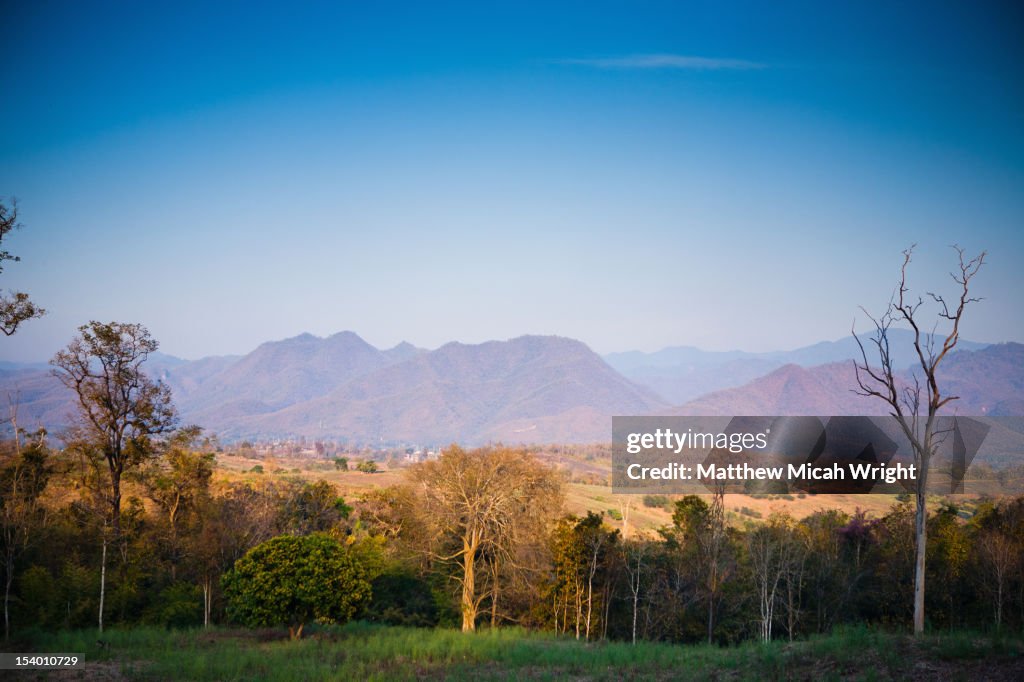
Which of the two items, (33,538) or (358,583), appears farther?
(33,538)

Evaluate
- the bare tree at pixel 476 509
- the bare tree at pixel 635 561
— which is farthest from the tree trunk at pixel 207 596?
the bare tree at pixel 635 561

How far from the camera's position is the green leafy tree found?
68.3 feet

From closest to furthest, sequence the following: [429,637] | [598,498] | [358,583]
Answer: [429,637] → [358,583] → [598,498]

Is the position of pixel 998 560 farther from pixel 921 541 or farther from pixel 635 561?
pixel 635 561

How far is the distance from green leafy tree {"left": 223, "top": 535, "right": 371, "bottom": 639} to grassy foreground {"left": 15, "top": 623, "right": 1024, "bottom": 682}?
74 centimetres

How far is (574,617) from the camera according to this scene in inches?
1111

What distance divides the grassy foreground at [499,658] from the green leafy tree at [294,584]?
2.42 feet

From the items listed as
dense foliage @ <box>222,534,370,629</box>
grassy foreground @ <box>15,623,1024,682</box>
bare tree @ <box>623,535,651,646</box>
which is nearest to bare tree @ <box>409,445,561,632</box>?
bare tree @ <box>623,535,651,646</box>

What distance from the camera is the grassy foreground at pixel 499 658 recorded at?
1299cm

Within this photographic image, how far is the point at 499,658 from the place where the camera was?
1802 centimetres

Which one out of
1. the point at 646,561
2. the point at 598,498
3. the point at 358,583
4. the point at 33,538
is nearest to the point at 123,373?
the point at 33,538

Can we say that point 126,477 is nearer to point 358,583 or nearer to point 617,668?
point 358,583

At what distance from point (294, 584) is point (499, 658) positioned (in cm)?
714

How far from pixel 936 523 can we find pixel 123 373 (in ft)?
113
